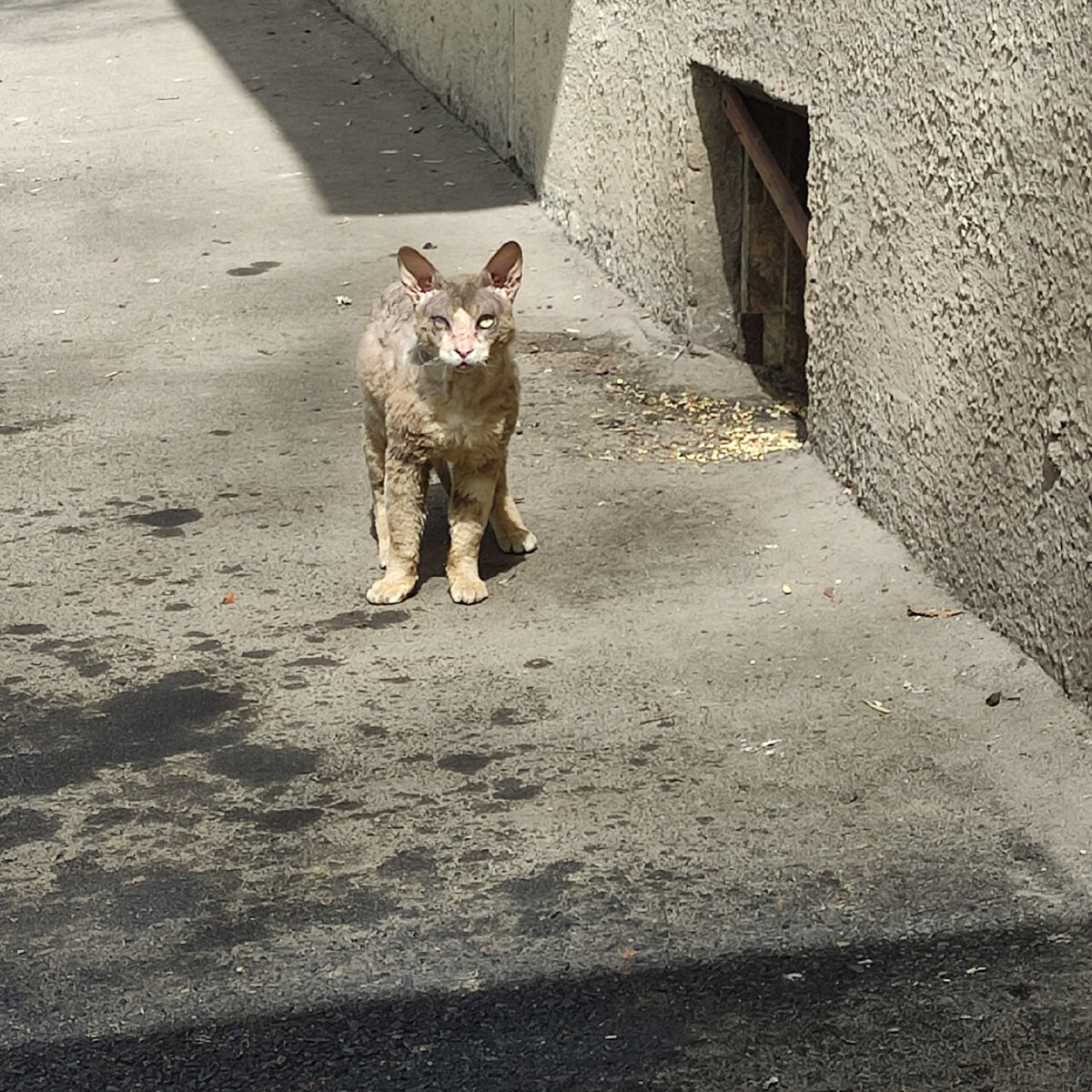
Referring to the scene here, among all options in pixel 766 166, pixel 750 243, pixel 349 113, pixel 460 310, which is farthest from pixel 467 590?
pixel 349 113

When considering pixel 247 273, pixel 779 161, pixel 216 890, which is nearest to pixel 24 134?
pixel 247 273

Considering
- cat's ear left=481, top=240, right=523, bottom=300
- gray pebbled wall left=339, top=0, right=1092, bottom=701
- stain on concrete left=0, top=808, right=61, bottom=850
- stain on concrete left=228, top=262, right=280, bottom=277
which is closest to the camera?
stain on concrete left=0, top=808, right=61, bottom=850

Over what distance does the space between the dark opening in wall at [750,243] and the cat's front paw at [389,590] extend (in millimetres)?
2569

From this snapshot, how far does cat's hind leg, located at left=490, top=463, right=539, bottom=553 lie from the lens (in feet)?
20.2

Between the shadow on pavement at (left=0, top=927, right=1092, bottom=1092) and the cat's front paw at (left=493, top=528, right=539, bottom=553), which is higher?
the shadow on pavement at (left=0, top=927, right=1092, bottom=1092)

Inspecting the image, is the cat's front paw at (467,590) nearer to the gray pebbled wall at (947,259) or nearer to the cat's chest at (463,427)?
the cat's chest at (463,427)

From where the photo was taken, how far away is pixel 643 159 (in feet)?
28.4

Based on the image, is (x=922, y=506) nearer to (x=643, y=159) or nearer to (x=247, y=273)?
(x=643, y=159)

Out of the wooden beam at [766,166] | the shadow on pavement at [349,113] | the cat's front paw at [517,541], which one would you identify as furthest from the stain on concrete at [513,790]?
the shadow on pavement at [349,113]

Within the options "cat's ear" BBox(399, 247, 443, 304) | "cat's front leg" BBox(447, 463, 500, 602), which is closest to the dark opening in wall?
"cat's front leg" BBox(447, 463, 500, 602)

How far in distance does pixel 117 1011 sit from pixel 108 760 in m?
1.19

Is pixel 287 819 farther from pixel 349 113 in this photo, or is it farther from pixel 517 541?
pixel 349 113

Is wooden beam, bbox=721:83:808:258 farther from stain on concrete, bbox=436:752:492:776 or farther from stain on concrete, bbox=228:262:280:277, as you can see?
stain on concrete, bbox=436:752:492:776

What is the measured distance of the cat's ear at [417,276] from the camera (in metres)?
5.52
